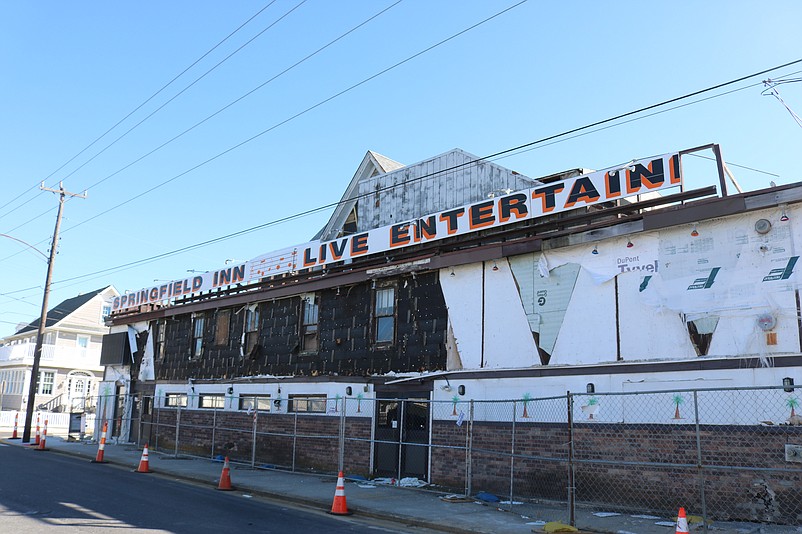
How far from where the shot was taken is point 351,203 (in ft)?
84.3

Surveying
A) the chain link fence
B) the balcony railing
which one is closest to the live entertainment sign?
the chain link fence

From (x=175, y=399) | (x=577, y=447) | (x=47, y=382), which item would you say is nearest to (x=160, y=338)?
(x=175, y=399)

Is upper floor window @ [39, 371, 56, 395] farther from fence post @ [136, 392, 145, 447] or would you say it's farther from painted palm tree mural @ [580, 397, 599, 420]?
painted palm tree mural @ [580, 397, 599, 420]

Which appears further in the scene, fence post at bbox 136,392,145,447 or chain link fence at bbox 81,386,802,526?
fence post at bbox 136,392,145,447

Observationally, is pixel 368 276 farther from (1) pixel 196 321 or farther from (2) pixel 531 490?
(1) pixel 196 321

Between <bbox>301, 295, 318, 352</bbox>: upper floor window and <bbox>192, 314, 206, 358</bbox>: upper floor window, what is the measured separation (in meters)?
6.54

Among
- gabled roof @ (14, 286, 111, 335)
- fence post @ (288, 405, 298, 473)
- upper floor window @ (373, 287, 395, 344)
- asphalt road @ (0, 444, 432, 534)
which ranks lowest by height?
asphalt road @ (0, 444, 432, 534)

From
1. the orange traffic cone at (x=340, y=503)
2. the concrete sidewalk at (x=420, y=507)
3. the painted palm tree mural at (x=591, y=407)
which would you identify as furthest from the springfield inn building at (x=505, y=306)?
the orange traffic cone at (x=340, y=503)

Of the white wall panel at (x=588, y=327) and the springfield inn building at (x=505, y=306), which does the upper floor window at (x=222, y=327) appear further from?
the white wall panel at (x=588, y=327)

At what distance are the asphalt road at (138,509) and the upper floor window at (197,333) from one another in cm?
923

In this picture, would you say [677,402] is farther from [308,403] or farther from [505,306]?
[308,403]

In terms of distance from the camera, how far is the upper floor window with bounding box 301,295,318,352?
A: 69.1ft

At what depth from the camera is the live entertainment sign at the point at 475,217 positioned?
13.7 meters

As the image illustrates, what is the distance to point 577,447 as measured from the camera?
44.6 feet
